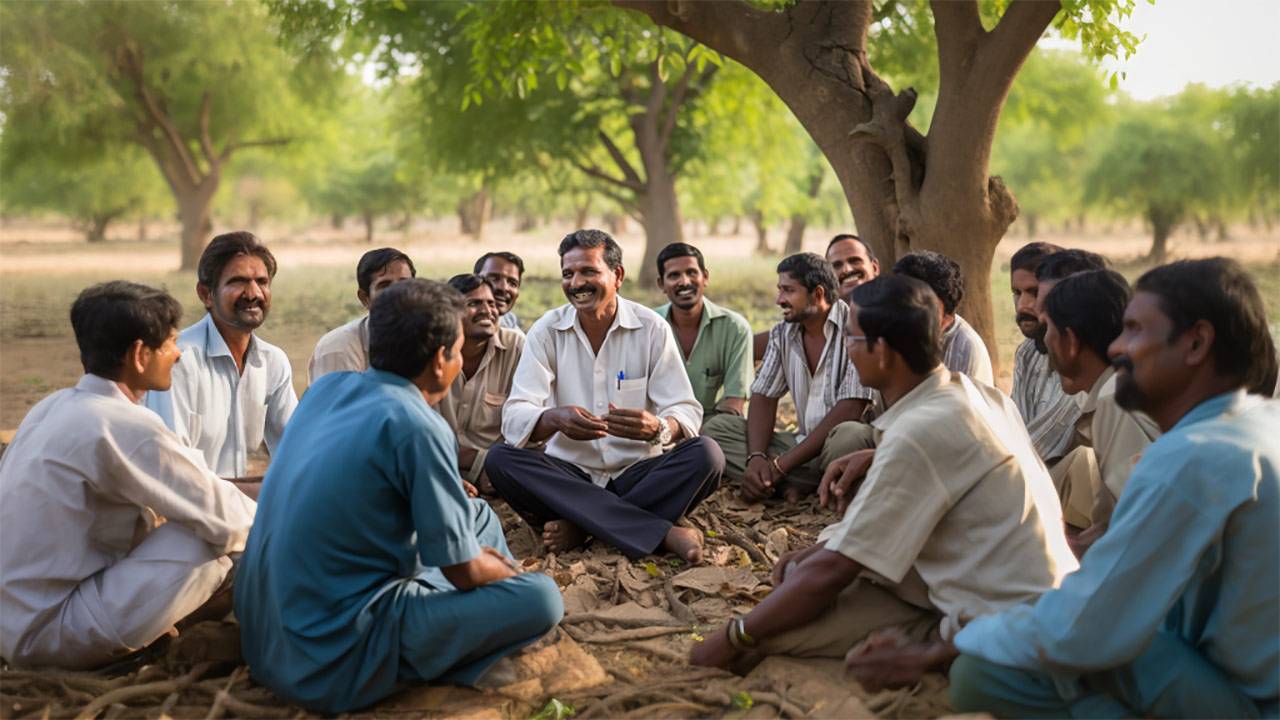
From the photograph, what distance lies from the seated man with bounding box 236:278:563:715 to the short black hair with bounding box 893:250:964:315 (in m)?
2.50

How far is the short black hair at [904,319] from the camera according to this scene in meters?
3.18

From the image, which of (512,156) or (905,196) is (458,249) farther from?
(905,196)

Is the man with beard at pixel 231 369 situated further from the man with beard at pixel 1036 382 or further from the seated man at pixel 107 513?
the man with beard at pixel 1036 382

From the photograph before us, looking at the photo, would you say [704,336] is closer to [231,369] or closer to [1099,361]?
[231,369]

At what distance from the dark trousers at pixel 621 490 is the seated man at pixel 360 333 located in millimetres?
1000

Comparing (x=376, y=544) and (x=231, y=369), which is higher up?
(x=231, y=369)

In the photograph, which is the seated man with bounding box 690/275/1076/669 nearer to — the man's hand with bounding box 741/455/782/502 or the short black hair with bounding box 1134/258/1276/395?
the short black hair with bounding box 1134/258/1276/395

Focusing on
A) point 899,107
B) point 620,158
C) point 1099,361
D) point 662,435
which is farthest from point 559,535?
point 620,158

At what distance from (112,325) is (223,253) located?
60.9 inches

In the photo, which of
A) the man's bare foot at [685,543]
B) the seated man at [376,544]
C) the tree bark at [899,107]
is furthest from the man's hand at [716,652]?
the tree bark at [899,107]

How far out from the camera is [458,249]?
42.0 meters

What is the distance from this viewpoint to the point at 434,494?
315 centimetres

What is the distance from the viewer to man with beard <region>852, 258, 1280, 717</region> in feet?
8.17

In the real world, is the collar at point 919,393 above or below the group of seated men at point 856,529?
above
